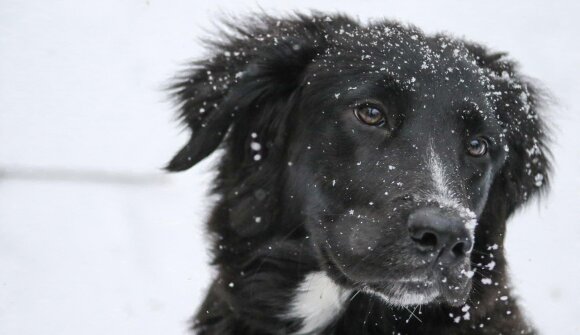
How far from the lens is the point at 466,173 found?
3219 millimetres

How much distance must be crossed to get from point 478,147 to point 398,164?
55 centimetres

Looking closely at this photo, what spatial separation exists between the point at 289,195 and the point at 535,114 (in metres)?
1.51

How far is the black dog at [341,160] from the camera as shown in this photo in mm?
3072

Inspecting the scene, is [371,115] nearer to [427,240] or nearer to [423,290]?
[427,240]

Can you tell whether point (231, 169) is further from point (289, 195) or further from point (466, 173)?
point (466, 173)

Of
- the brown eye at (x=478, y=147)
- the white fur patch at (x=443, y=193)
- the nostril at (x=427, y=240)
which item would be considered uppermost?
the brown eye at (x=478, y=147)

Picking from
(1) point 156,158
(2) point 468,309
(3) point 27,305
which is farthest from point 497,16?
(3) point 27,305

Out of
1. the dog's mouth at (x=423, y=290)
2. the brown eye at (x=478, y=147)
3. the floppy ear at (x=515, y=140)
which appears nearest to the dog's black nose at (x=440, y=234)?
the dog's mouth at (x=423, y=290)

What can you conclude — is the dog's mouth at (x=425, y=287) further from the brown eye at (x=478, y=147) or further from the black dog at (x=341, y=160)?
the brown eye at (x=478, y=147)

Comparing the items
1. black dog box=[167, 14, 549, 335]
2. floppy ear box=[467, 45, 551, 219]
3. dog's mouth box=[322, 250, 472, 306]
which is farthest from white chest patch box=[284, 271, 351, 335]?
floppy ear box=[467, 45, 551, 219]

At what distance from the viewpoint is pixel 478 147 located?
3322mm

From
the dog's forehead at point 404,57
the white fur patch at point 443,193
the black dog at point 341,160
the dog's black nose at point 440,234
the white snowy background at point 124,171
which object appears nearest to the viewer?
the dog's black nose at point 440,234

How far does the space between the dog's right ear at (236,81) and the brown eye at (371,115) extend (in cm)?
46

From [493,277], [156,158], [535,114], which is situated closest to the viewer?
[493,277]
